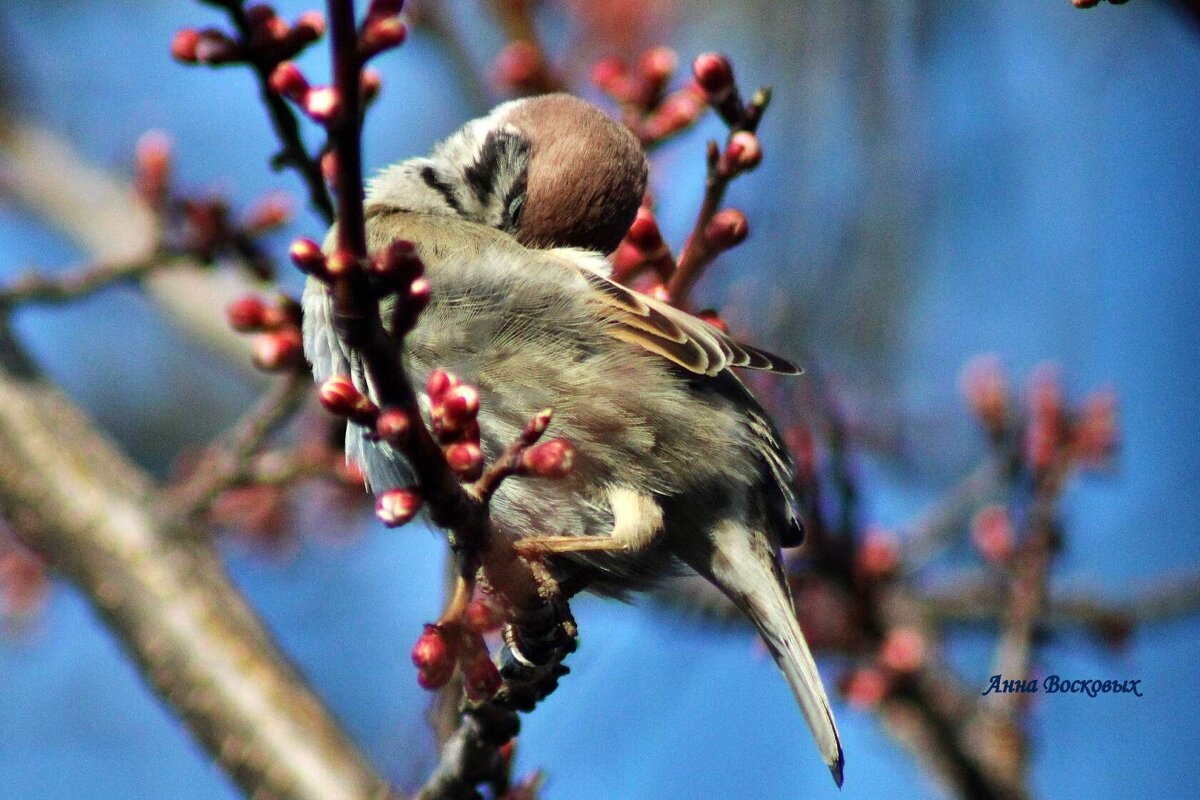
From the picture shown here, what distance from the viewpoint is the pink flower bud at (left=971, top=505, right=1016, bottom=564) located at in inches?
142

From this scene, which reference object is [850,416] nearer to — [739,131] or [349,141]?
[739,131]

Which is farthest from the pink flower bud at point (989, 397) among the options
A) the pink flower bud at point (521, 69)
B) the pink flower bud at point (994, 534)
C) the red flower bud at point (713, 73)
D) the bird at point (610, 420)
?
the red flower bud at point (713, 73)

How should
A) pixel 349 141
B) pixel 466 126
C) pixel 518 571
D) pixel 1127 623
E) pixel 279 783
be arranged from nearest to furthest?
pixel 349 141, pixel 518 571, pixel 279 783, pixel 466 126, pixel 1127 623

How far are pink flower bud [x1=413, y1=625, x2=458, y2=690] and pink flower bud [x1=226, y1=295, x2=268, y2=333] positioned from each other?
128 cm

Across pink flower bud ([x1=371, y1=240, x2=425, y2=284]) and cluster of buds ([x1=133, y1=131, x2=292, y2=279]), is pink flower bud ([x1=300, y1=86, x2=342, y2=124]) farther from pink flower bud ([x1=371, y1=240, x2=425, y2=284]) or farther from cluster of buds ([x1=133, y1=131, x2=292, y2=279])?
cluster of buds ([x1=133, y1=131, x2=292, y2=279])

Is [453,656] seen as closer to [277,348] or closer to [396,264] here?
[396,264]

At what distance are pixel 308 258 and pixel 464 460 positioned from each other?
39 centimetres

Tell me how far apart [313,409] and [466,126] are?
1.29m

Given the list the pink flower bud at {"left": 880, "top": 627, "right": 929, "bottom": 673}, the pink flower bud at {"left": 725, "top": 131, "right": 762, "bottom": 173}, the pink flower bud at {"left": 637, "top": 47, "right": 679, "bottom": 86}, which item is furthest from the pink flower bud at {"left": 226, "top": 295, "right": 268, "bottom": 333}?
the pink flower bud at {"left": 880, "top": 627, "right": 929, "bottom": 673}

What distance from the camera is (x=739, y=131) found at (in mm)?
2277

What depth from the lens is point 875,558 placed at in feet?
11.4

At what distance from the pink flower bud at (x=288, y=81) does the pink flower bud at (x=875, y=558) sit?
86.6 inches

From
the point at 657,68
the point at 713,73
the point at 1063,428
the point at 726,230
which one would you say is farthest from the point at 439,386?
the point at 1063,428

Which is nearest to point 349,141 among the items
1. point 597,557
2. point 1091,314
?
point 597,557
